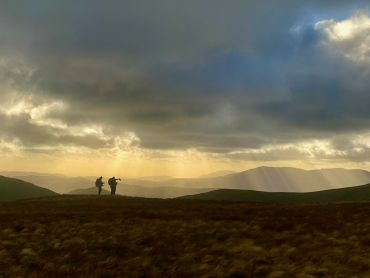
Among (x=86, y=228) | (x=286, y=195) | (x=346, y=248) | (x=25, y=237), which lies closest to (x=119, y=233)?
(x=86, y=228)

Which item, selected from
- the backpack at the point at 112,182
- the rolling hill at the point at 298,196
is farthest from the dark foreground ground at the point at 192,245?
the rolling hill at the point at 298,196

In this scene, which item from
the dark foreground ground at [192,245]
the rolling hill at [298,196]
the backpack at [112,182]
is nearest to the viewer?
the dark foreground ground at [192,245]

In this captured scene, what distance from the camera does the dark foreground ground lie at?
19938 millimetres

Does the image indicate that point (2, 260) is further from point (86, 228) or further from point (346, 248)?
point (346, 248)

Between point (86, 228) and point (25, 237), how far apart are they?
3.93 metres

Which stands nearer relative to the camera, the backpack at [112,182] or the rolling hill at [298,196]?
the backpack at [112,182]

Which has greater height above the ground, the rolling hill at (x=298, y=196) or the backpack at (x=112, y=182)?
the backpack at (x=112, y=182)

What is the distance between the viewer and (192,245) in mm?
24359

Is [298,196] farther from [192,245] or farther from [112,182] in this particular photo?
[192,245]

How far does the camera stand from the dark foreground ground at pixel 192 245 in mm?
19938

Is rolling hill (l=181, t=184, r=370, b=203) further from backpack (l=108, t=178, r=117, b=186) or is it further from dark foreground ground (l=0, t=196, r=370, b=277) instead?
dark foreground ground (l=0, t=196, r=370, b=277)

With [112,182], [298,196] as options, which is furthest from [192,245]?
[298,196]

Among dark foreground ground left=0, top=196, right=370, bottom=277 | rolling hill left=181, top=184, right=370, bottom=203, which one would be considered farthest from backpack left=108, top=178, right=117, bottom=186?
dark foreground ground left=0, top=196, right=370, bottom=277

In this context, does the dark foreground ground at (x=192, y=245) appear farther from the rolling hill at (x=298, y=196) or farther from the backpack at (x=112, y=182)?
the rolling hill at (x=298, y=196)
